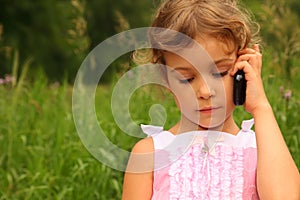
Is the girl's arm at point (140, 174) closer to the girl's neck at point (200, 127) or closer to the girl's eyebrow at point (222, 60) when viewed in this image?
the girl's neck at point (200, 127)

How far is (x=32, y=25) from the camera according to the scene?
2014 centimetres

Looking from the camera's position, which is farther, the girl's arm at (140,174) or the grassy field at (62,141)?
the grassy field at (62,141)

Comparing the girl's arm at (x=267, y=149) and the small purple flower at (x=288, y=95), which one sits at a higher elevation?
the small purple flower at (x=288, y=95)

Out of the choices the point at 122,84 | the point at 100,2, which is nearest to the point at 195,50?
the point at 122,84

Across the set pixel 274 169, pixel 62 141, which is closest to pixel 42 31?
pixel 62 141

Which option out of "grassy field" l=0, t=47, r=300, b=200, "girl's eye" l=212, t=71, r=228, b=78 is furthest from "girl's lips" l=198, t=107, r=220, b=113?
"grassy field" l=0, t=47, r=300, b=200

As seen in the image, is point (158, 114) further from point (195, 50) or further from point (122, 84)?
point (195, 50)

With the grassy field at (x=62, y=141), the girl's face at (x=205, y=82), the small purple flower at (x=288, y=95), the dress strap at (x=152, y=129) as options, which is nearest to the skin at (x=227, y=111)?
the girl's face at (x=205, y=82)

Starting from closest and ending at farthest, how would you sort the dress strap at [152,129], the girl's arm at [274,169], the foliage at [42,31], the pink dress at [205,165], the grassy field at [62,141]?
the girl's arm at [274,169] → the pink dress at [205,165] → the dress strap at [152,129] → the grassy field at [62,141] → the foliage at [42,31]

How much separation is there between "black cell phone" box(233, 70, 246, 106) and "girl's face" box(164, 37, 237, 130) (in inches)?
0.6

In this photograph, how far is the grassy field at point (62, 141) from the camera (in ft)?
14.5

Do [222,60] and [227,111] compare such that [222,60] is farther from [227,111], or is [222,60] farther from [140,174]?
[140,174]

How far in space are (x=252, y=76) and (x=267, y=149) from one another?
0.25 meters

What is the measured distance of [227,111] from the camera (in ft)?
8.79
